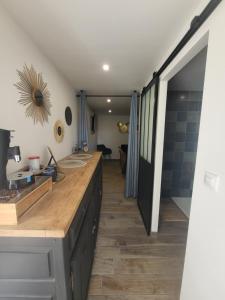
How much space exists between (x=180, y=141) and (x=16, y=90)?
299cm

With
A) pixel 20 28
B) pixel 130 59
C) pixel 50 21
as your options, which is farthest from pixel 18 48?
pixel 130 59

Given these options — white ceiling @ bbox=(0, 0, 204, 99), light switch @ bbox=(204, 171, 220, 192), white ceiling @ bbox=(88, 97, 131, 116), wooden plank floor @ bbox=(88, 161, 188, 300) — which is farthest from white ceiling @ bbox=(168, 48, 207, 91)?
wooden plank floor @ bbox=(88, 161, 188, 300)

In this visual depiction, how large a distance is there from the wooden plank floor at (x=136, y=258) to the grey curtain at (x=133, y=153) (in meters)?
0.58

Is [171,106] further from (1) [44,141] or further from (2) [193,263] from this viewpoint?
(2) [193,263]

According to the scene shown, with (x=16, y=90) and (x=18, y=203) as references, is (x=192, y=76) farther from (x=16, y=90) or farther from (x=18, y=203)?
(x=18, y=203)

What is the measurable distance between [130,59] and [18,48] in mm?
1166

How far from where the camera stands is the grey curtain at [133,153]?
10.3ft

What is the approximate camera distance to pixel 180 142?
10.8ft

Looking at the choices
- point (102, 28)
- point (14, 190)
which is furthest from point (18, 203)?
point (102, 28)

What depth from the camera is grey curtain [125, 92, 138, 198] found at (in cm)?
314

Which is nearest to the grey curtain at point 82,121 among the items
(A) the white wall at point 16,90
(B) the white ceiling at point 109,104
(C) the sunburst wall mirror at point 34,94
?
(B) the white ceiling at point 109,104

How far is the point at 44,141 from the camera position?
1813 millimetres

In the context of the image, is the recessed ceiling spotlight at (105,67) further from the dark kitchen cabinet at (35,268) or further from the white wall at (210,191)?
the dark kitchen cabinet at (35,268)

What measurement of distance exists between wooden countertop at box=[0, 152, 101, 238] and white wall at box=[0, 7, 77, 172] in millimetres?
479
